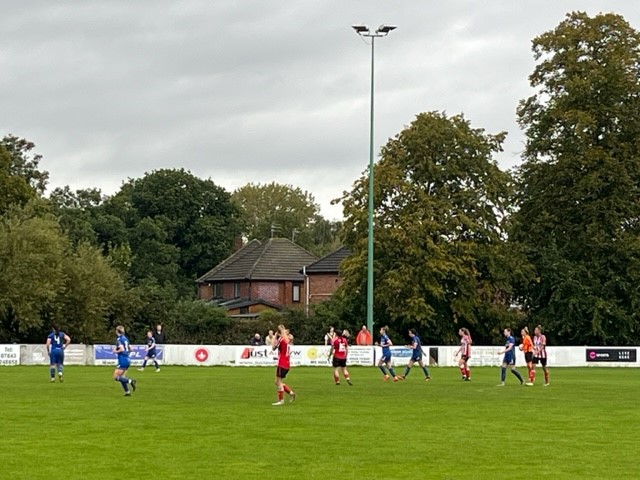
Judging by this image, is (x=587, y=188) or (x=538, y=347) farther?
(x=587, y=188)

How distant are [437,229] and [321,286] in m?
34.1

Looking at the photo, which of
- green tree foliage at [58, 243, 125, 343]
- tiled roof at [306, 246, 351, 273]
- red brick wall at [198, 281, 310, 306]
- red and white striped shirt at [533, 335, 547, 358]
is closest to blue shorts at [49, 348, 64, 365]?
red and white striped shirt at [533, 335, 547, 358]

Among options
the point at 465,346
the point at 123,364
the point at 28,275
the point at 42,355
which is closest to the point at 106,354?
the point at 42,355

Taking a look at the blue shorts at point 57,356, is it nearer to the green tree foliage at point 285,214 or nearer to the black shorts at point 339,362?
the black shorts at point 339,362

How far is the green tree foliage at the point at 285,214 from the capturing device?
456ft

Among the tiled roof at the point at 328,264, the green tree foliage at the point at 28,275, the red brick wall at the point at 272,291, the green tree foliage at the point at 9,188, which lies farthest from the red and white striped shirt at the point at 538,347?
the red brick wall at the point at 272,291

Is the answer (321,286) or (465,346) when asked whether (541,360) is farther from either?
(321,286)

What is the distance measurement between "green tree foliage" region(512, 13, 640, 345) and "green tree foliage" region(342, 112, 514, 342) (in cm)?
264

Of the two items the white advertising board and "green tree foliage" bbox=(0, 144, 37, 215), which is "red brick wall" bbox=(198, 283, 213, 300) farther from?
the white advertising board

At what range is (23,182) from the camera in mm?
72250

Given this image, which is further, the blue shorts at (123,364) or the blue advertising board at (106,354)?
the blue advertising board at (106,354)

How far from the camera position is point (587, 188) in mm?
65062

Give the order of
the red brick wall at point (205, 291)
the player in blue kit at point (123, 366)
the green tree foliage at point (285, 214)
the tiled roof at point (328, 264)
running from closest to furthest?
the player in blue kit at point (123, 366)
the tiled roof at point (328, 264)
the red brick wall at point (205, 291)
the green tree foliage at point (285, 214)

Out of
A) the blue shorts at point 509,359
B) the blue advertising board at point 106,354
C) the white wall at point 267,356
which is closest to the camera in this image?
the blue shorts at point 509,359
